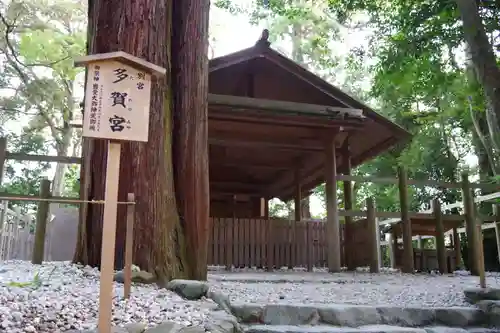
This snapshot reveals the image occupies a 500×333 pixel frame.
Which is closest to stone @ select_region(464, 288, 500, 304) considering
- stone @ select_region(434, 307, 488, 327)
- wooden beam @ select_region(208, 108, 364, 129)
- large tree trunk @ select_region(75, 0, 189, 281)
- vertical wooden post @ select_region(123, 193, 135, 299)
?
stone @ select_region(434, 307, 488, 327)

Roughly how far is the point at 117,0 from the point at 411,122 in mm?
15167

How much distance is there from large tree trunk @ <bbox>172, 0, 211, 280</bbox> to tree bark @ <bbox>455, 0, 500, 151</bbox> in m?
3.17

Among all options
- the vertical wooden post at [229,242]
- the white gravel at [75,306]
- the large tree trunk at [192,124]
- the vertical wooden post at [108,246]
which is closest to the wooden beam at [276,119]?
the vertical wooden post at [229,242]

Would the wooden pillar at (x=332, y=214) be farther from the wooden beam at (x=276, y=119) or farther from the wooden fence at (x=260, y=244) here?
the wooden fence at (x=260, y=244)

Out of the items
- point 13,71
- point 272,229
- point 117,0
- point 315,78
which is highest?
point 13,71

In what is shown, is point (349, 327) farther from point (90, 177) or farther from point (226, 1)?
point (226, 1)

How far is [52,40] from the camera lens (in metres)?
17.3

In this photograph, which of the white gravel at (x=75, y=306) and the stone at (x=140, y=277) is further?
the stone at (x=140, y=277)

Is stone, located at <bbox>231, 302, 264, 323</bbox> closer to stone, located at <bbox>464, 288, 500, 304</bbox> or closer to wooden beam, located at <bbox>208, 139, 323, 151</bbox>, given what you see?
stone, located at <bbox>464, 288, 500, 304</bbox>

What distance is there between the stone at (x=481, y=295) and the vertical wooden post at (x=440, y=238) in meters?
4.82

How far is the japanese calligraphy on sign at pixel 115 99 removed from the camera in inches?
125

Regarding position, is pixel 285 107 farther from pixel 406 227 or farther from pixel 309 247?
pixel 406 227

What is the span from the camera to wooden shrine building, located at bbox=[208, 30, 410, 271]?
9.39 meters

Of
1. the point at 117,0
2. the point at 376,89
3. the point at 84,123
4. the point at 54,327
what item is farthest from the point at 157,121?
the point at 376,89
